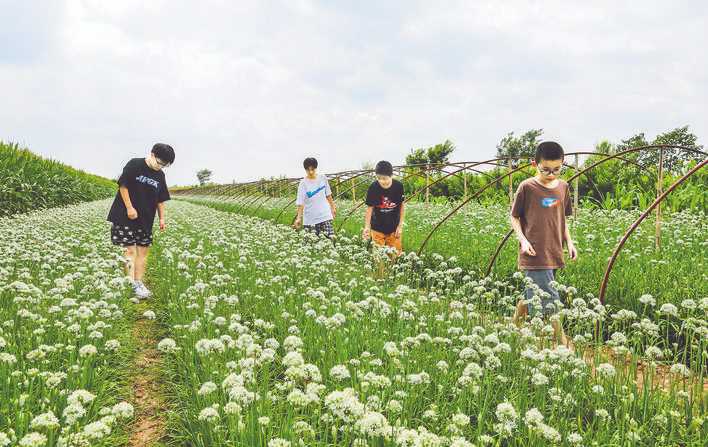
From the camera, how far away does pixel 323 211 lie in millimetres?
10477

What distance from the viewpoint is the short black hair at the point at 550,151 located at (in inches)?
190

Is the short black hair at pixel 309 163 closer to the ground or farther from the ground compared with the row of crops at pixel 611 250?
farther from the ground

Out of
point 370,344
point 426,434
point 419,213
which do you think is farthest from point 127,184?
point 419,213

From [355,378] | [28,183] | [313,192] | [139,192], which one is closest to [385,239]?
[313,192]

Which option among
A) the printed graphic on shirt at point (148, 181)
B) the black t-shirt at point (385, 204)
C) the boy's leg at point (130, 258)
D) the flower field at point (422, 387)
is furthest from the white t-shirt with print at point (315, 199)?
the flower field at point (422, 387)

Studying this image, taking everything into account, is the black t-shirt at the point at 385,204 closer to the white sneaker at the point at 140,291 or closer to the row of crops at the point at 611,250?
the row of crops at the point at 611,250

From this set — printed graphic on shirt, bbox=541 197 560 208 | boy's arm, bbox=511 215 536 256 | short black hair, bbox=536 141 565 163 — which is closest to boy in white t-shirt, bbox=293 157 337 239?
boy's arm, bbox=511 215 536 256

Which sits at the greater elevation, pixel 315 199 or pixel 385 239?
pixel 315 199

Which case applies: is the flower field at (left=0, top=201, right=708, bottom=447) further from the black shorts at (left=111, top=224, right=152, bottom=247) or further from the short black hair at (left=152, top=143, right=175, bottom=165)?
the short black hair at (left=152, top=143, right=175, bottom=165)

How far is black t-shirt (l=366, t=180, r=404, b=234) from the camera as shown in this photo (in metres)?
8.27

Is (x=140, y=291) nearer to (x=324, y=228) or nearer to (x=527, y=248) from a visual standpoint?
(x=324, y=228)

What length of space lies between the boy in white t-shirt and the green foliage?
13692 millimetres

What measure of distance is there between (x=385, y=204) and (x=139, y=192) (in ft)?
12.5

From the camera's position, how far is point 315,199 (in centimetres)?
1039
